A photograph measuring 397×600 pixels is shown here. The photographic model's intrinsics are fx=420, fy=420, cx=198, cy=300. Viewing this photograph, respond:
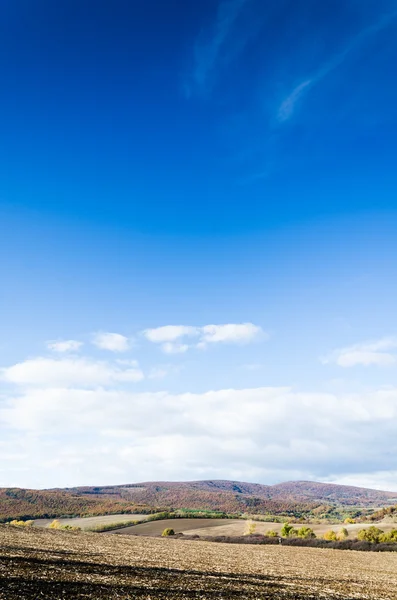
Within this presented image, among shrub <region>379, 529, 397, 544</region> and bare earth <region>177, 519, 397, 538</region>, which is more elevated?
shrub <region>379, 529, 397, 544</region>

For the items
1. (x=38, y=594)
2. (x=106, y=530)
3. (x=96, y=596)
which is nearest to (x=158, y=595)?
(x=96, y=596)

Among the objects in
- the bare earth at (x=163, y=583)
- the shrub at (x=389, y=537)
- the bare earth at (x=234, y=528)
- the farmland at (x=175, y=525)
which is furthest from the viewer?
the farmland at (x=175, y=525)

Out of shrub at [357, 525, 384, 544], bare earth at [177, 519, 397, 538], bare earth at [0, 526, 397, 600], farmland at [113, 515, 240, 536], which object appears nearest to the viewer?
bare earth at [0, 526, 397, 600]

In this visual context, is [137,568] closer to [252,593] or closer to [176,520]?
[252,593]

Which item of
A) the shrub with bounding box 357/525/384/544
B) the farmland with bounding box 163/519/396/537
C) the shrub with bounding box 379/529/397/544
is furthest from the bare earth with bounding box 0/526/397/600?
the farmland with bounding box 163/519/396/537

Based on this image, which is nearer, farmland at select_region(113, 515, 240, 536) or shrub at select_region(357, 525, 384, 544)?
shrub at select_region(357, 525, 384, 544)

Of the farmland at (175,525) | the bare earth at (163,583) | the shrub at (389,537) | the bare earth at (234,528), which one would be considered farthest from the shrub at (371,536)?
the bare earth at (163,583)

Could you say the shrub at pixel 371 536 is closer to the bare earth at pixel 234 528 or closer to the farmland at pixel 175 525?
the bare earth at pixel 234 528

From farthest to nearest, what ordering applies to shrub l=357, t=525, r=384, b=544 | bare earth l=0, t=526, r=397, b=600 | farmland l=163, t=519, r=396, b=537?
farmland l=163, t=519, r=396, b=537 → shrub l=357, t=525, r=384, b=544 → bare earth l=0, t=526, r=397, b=600

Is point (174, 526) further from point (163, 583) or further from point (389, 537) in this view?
point (163, 583)

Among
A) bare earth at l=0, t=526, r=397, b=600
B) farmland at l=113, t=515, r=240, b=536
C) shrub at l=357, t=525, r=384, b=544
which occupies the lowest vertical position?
farmland at l=113, t=515, r=240, b=536

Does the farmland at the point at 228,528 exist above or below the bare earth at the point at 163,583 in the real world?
below

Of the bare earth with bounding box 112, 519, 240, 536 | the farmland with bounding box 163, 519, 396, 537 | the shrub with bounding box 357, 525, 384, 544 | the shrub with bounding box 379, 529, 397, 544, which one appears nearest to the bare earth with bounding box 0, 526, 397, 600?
the shrub with bounding box 379, 529, 397, 544

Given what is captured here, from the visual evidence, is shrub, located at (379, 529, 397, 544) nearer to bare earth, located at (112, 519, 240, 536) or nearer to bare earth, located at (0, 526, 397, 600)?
bare earth, located at (112, 519, 240, 536)
